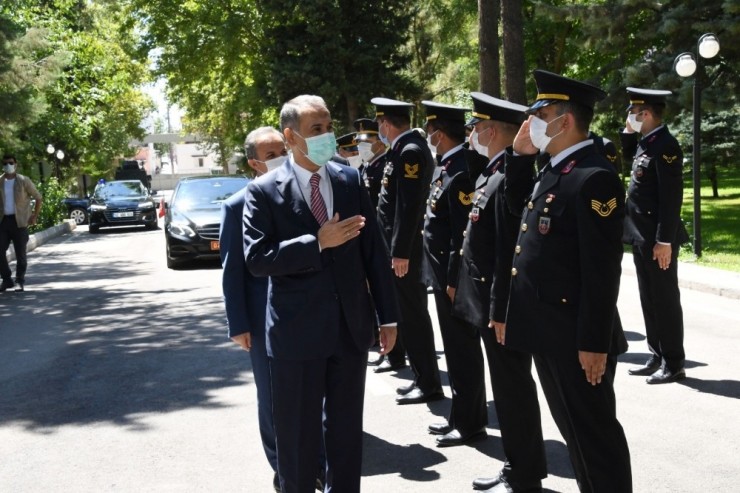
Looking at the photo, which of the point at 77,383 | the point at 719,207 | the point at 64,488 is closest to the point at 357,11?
the point at 719,207

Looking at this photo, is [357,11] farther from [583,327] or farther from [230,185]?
[583,327]

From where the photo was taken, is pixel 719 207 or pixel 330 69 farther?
pixel 330 69

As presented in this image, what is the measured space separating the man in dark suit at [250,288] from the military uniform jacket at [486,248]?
1.11m

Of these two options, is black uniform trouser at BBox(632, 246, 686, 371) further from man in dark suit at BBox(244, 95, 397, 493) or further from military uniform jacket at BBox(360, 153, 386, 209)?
→ man in dark suit at BBox(244, 95, 397, 493)

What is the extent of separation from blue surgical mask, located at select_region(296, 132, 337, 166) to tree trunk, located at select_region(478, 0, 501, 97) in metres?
16.2

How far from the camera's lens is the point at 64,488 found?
5.44m

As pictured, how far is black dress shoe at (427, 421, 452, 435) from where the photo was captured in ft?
20.2

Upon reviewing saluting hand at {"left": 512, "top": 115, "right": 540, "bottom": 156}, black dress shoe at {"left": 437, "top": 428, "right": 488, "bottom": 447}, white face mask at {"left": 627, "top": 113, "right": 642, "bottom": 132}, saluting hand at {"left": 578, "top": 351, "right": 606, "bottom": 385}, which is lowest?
black dress shoe at {"left": 437, "top": 428, "right": 488, "bottom": 447}

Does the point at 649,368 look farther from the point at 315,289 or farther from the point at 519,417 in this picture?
the point at 315,289

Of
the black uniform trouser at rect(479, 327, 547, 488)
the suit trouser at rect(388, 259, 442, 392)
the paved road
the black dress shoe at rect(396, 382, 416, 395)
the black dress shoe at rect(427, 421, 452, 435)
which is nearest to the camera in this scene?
the black uniform trouser at rect(479, 327, 547, 488)

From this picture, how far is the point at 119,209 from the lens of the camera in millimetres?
30516

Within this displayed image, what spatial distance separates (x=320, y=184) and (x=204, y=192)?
572 inches

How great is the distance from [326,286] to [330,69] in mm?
29067

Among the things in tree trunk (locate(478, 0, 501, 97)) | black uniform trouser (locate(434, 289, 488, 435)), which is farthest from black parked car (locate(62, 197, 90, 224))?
black uniform trouser (locate(434, 289, 488, 435))
